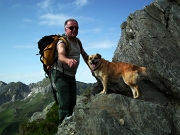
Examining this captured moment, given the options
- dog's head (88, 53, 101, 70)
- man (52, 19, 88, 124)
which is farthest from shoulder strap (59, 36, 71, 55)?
dog's head (88, 53, 101, 70)

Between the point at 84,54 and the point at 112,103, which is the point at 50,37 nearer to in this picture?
the point at 84,54

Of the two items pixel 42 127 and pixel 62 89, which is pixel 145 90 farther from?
pixel 42 127

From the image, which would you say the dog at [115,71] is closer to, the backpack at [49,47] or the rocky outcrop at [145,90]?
the rocky outcrop at [145,90]

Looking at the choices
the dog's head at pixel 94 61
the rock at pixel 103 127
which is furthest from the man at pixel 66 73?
the dog's head at pixel 94 61

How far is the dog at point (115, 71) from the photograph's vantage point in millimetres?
12008

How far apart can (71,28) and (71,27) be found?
4 centimetres

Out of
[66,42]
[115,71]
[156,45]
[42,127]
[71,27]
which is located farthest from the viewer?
A: [156,45]

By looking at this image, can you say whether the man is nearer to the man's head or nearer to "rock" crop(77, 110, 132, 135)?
the man's head

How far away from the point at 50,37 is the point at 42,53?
0.77 meters

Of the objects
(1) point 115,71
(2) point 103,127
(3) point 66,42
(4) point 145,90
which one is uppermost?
(3) point 66,42

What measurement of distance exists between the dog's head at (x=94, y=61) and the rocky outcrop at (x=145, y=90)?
1967mm

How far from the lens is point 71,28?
8.10m

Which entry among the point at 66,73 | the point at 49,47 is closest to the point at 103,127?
the point at 66,73

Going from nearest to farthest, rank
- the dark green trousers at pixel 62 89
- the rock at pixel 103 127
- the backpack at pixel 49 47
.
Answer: the backpack at pixel 49 47 → the dark green trousers at pixel 62 89 → the rock at pixel 103 127
